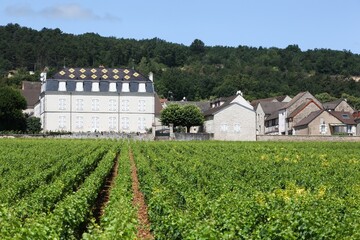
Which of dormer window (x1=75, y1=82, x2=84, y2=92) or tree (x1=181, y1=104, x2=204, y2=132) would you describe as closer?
tree (x1=181, y1=104, x2=204, y2=132)

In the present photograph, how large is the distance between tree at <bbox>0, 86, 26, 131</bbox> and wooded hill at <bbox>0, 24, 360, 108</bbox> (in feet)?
207

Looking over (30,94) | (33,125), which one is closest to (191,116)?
(33,125)

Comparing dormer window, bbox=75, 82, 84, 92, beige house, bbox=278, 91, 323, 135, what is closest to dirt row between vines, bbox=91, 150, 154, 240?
dormer window, bbox=75, 82, 84, 92

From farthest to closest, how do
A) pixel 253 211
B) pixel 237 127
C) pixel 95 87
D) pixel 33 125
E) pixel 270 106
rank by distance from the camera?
pixel 270 106 → pixel 95 87 → pixel 33 125 → pixel 237 127 → pixel 253 211

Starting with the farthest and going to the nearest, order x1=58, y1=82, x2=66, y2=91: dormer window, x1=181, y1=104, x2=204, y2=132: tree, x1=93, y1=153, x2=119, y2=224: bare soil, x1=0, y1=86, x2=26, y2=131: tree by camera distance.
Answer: x1=58, y1=82, x2=66, y2=91: dormer window, x1=181, y1=104, x2=204, y2=132: tree, x1=0, y1=86, x2=26, y2=131: tree, x1=93, y1=153, x2=119, y2=224: bare soil

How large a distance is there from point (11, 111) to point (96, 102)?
1228 cm

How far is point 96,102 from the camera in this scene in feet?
293

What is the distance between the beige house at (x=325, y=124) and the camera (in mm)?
82000

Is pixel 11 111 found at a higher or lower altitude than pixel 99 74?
lower

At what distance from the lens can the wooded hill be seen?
5846 inches

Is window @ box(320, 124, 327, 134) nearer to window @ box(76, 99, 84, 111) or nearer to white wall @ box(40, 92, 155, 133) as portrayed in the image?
white wall @ box(40, 92, 155, 133)

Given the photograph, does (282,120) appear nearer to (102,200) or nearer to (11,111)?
(11,111)

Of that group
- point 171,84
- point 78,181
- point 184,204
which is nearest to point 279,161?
point 78,181

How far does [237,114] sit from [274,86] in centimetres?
6904
